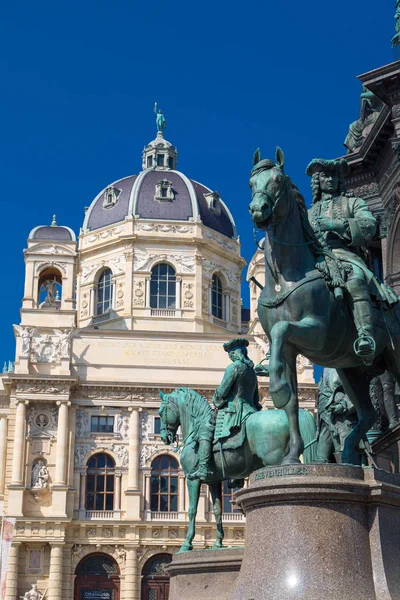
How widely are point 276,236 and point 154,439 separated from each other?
134 feet

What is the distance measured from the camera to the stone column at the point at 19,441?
4600cm

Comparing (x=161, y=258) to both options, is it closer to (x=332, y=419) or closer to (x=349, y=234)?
(x=332, y=419)

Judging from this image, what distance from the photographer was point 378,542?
679cm

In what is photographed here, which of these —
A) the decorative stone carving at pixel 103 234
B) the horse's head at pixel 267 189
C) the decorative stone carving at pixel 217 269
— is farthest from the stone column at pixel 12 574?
the horse's head at pixel 267 189

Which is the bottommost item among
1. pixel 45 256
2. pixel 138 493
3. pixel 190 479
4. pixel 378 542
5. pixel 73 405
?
pixel 378 542

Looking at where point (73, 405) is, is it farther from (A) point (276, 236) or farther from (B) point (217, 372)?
(A) point (276, 236)

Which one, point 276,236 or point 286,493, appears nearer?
point 286,493

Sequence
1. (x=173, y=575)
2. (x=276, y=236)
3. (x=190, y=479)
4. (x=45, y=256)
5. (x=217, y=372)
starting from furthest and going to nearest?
(x=45, y=256), (x=217, y=372), (x=190, y=479), (x=173, y=575), (x=276, y=236)

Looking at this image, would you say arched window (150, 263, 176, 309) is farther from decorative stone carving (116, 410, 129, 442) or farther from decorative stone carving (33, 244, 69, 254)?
decorative stone carving (116, 410, 129, 442)

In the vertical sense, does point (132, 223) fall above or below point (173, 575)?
above

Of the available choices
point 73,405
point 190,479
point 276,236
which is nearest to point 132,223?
point 73,405

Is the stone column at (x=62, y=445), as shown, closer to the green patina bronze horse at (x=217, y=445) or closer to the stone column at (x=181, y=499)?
the stone column at (x=181, y=499)

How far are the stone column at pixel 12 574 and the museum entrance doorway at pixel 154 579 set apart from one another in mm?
6026

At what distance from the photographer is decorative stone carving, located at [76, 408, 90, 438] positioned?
47656 mm
